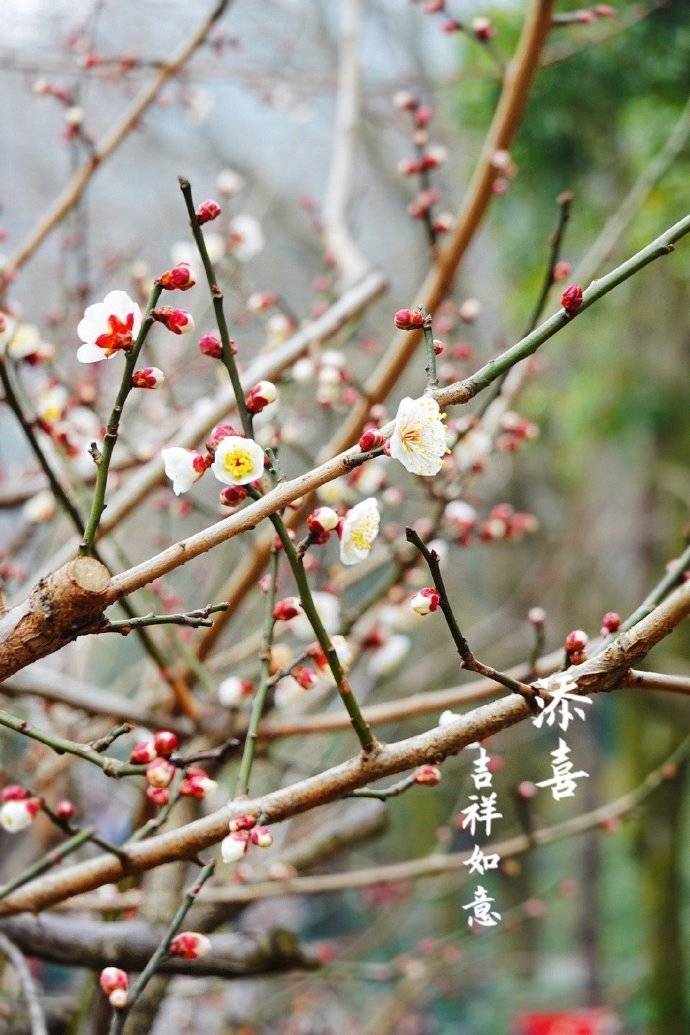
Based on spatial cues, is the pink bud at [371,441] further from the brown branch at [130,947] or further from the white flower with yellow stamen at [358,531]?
the brown branch at [130,947]

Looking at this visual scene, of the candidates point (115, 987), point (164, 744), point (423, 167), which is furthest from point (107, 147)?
point (115, 987)

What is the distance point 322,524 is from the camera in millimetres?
583

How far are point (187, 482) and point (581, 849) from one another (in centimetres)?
367

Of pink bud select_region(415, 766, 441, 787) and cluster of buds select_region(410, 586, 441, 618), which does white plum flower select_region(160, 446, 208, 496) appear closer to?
cluster of buds select_region(410, 586, 441, 618)

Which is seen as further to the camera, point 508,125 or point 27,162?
point 27,162

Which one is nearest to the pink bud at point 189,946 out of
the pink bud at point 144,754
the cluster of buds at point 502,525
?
the pink bud at point 144,754

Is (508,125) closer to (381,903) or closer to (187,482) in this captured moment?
(187,482)

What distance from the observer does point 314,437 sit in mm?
2617

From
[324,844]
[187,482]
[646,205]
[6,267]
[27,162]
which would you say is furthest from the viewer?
[27,162]

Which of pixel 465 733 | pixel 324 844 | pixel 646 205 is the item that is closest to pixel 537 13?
pixel 465 733

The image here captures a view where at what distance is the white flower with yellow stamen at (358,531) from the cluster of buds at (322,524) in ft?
0.05

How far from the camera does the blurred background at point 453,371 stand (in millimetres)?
1751

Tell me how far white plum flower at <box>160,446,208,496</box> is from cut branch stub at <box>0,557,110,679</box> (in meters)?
0.06

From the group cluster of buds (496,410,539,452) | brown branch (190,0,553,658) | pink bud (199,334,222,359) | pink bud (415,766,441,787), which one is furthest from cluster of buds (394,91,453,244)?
pink bud (415,766,441,787)
